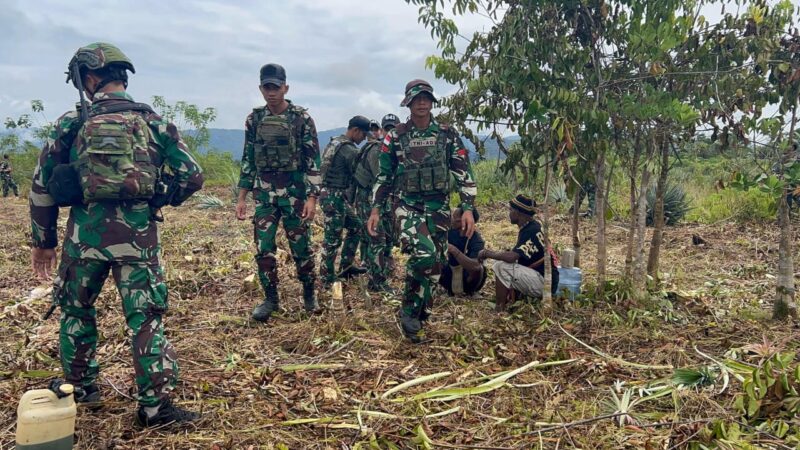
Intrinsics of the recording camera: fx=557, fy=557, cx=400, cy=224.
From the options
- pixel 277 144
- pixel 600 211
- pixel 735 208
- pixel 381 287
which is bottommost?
pixel 381 287

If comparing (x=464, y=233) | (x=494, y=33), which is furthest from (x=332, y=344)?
(x=494, y=33)

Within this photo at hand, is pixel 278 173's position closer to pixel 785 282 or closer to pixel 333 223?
pixel 333 223

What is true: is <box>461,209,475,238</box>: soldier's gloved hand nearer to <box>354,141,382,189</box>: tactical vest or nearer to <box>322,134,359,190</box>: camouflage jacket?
<box>354,141,382,189</box>: tactical vest

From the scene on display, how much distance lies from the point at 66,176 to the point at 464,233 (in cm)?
246

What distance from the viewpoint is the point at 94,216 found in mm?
2570

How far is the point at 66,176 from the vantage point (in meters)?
2.52

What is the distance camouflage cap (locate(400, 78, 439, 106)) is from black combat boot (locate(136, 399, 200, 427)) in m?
2.42

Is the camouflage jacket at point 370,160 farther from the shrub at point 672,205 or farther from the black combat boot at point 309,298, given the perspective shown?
the shrub at point 672,205

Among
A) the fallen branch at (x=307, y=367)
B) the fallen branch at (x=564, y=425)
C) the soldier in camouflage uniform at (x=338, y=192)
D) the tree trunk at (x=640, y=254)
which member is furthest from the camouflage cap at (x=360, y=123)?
the fallen branch at (x=564, y=425)

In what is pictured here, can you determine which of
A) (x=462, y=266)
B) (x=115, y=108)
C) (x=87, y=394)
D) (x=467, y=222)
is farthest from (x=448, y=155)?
(x=87, y=394)

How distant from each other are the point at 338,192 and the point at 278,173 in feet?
4.54

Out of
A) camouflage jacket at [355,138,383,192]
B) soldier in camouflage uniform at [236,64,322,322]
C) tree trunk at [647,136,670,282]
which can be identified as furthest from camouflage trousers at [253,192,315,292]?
tree trunk at [647,136,670,282]

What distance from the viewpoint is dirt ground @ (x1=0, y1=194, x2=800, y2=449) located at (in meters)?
2.57

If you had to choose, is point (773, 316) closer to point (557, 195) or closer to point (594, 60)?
point (594, 60)
